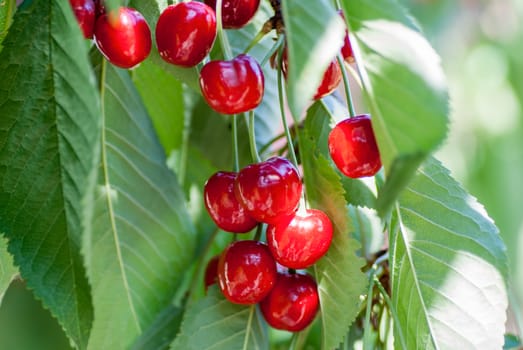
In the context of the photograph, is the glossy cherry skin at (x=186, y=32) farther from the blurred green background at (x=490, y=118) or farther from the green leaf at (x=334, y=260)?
the blurred green background at (x=490, y=118)

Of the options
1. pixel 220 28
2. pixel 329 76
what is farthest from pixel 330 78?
pixel 220 28

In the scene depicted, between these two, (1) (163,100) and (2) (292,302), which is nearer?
(2) (292,302)

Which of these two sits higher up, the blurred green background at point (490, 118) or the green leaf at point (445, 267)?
the green leaf at point (445, 267)

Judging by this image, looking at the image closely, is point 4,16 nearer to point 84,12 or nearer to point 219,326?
point 84,12

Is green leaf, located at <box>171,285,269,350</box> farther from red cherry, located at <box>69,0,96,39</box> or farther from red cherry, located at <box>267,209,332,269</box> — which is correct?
red cherry, located at <box>69,0,96,39</box>

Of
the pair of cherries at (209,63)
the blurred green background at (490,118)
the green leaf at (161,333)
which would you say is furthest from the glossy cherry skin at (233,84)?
the blurred green background at (490,118)

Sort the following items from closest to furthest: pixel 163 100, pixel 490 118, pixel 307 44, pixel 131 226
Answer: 1. pixel 307 44
2. pixel 131 226
3. pixel 163 100
4. pixel 490 118
